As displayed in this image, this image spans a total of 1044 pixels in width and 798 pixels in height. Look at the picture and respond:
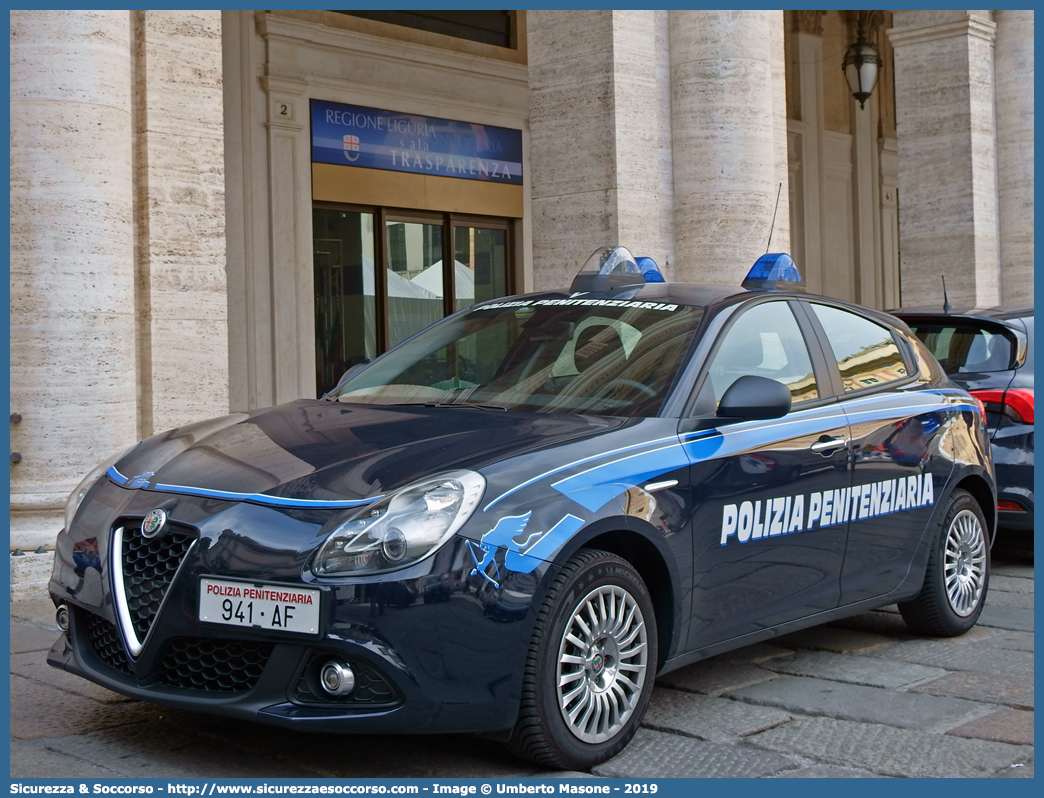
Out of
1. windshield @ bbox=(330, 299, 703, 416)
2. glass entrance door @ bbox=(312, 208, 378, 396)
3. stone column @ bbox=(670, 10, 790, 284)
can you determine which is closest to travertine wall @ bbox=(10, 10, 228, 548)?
windshield @ bbox=(330, 299, 703, 416)

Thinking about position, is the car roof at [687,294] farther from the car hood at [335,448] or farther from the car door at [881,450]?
the car hood at [335,448]

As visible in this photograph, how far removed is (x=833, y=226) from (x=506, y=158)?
279 inches

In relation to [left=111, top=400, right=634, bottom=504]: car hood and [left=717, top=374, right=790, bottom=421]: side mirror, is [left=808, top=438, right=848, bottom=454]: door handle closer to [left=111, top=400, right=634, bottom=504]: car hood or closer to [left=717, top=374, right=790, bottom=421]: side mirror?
[left=717, top=374, right=790, bottom=421]: side mirror

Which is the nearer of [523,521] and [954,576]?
[523,521]

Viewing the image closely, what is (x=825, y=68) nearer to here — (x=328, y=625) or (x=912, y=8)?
(x=912, y=8)

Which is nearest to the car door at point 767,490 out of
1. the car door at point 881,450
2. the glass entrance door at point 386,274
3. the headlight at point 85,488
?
the car door at point 881,450

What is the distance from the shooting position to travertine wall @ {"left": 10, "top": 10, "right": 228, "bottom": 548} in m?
6.54

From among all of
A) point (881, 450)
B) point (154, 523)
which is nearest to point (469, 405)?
point (154, 523)

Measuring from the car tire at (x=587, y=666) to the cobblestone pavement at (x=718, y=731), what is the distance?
3.9 inches

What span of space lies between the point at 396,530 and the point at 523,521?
0.37 m

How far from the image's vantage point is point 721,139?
32.1 feet

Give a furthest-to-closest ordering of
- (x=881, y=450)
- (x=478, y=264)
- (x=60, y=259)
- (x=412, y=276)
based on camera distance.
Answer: (x=478, y=264) < (x=412, y=276) < (x=60, y=259) < (x=881, y=450)

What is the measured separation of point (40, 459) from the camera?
6.60 m

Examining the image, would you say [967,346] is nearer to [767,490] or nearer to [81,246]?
[767,490]
